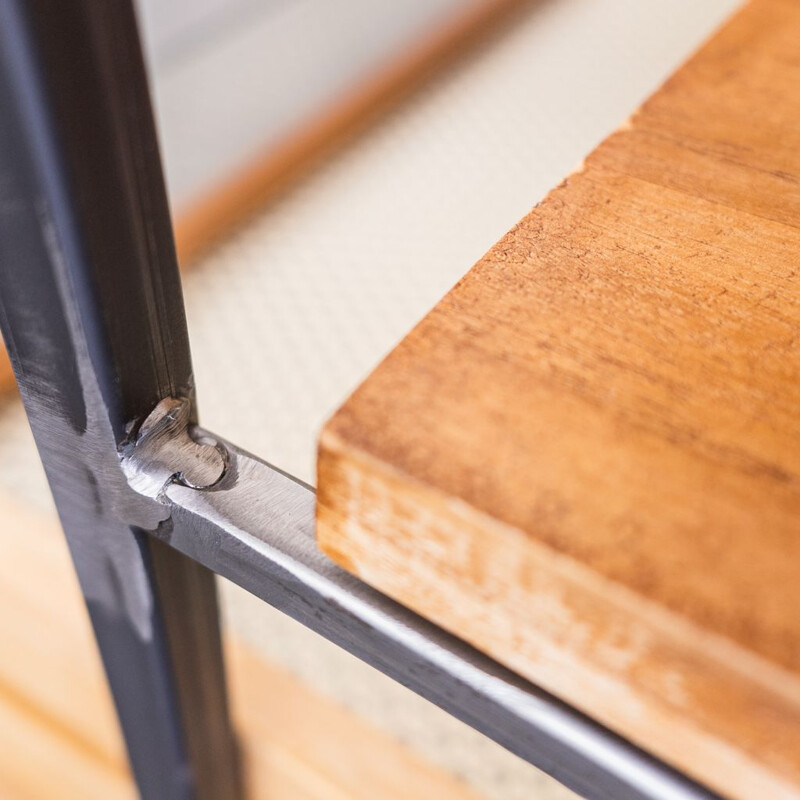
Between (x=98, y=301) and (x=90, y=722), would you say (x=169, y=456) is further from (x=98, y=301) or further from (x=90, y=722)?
(x=90, y=722)

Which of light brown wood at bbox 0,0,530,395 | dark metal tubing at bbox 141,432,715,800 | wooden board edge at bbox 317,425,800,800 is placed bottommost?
light brown wood at bbox 0,0,530,395

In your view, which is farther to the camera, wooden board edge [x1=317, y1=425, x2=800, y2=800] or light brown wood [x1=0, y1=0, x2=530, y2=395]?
light brown wood [x1=0, y1=0, x2=530, y2=395]

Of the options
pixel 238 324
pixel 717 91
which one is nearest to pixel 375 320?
pixel 238 324

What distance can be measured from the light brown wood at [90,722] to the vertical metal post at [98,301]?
0.41ft

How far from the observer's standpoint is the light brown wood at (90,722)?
0.89 feet

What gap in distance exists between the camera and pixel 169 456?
0.12 meters

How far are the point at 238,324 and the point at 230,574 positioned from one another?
0.49 meters

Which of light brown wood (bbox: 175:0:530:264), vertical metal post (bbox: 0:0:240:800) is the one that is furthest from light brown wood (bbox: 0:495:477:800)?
light brown wood (bbox: 175:0:530:264)

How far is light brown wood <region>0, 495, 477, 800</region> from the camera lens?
0.89ft

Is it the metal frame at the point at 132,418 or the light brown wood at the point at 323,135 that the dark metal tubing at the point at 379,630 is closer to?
the metal frame at the point at 132,418

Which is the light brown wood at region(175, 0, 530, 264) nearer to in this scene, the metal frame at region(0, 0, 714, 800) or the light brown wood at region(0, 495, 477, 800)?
the light brown wood at region(0, 495, 477, 800)

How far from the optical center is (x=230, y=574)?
12cm

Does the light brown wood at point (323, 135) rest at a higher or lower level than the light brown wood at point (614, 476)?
lower

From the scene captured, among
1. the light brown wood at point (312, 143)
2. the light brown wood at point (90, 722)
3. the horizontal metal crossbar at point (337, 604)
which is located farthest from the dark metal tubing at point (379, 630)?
the light brown wood at point (312, 143)
